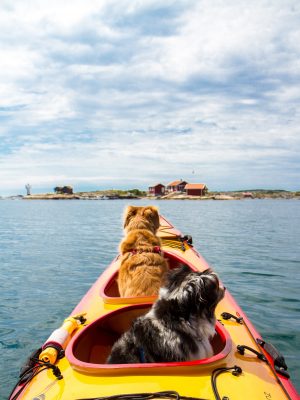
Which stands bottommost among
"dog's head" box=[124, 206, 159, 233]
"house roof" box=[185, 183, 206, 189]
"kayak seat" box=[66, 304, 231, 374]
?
"kayak seat" box=[66, 304, 231, 374]

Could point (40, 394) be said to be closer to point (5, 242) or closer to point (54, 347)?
point (54, 347)

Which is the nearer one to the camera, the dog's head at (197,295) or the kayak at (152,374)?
the kayak at (152,374)

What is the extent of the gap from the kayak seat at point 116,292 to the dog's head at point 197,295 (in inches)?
25.3

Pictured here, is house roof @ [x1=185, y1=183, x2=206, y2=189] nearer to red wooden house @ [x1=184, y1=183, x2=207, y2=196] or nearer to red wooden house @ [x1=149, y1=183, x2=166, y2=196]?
red wooden house @ [x1=184, y1=183, x2=207, y2=196]

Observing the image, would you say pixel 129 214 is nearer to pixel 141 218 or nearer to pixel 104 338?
pixel 141 218

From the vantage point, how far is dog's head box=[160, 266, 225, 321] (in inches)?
115

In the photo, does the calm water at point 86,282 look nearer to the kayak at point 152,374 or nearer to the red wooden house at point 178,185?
the kayak at point 152,374

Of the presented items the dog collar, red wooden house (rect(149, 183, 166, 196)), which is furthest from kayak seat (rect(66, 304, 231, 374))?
red wooden house (rect(149, 183, 166, 196))

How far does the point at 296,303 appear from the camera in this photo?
912 cm

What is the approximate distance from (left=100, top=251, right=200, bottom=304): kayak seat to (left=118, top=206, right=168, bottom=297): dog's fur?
0.17 meters

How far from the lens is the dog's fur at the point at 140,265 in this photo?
462 cm

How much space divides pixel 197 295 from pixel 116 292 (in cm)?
416

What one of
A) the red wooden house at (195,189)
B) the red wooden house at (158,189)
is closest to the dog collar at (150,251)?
the red wooden house at (195,189)

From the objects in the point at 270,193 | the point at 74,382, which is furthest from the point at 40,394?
the point at 270,193
